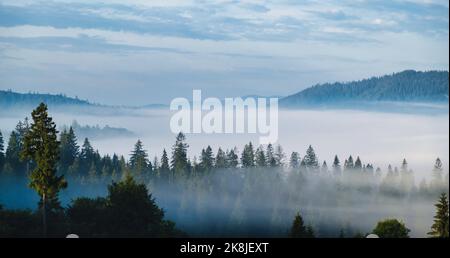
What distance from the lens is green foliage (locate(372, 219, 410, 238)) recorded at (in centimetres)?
4062

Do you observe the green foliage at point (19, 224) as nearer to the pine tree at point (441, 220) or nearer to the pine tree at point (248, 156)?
the pine tree at point (248, 156)

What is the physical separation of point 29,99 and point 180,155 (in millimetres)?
6887

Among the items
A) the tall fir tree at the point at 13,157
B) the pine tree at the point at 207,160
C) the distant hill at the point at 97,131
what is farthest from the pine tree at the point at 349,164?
the tall fir tree at the point at 13,157

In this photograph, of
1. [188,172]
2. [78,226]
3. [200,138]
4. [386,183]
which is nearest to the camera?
[78,226]

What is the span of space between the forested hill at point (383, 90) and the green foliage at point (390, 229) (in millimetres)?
5583

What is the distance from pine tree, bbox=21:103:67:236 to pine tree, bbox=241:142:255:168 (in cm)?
767

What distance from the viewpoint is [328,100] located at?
3991 cm

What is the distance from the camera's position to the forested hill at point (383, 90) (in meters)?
39.4

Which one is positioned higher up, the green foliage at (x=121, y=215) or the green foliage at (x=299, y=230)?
the green foliage at (x=121, y=215)

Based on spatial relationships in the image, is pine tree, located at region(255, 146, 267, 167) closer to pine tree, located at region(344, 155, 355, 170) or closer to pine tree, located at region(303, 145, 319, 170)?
pine tree, located at region(303, 145, 319, 170)
